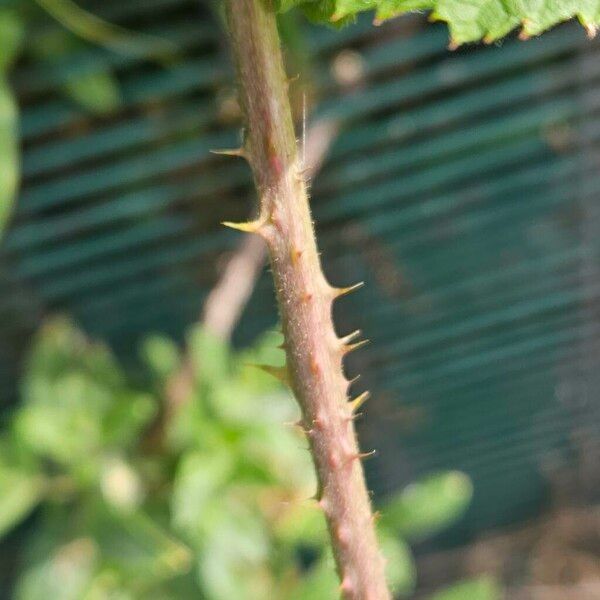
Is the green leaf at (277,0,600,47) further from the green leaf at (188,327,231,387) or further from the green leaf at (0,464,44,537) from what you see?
the green leaf at (0,464,44,537)

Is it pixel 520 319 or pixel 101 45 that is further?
pixel 520 319

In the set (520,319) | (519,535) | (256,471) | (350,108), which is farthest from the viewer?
(519,535)

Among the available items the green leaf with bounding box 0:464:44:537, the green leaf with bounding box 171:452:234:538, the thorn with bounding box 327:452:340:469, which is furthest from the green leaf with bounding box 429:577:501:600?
the thorn with bounding box 327:452:340:469

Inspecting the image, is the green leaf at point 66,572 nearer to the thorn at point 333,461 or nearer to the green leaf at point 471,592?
the green leaf at point 471,592

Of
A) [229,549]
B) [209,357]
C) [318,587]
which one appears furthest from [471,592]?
[209,357]

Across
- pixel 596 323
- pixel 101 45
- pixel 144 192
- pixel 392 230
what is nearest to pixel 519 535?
pixel 596 323

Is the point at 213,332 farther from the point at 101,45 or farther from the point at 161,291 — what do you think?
the point at 101,45
